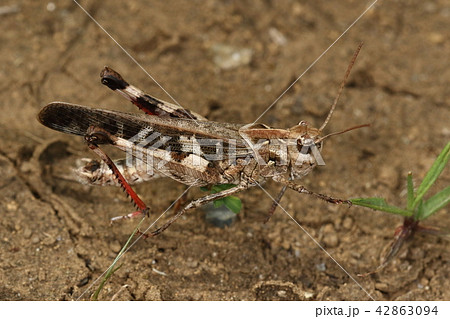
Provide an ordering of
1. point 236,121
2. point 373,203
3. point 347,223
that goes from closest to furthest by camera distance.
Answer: point 373,203, point 347,223, point 236,121

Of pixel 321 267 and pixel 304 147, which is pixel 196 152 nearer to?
pixel 304 147

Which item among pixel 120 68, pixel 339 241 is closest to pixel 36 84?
pixel 120 68

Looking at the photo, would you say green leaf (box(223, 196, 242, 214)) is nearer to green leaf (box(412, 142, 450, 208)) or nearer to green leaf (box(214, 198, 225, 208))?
green leaf (box(214, 198, 225, 208))

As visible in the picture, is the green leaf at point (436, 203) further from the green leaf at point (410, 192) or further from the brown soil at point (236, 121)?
the brown soil at point (236, 121)

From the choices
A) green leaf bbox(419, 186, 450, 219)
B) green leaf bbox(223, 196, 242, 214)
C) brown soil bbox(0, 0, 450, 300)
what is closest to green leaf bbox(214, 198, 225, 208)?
green leaf bbox(223, 196, 242, 214)

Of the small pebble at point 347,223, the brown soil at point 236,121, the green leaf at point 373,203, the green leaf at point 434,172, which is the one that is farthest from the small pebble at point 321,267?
the green leaf at point 434,172

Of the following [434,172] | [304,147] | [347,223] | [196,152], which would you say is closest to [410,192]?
[434,172]
